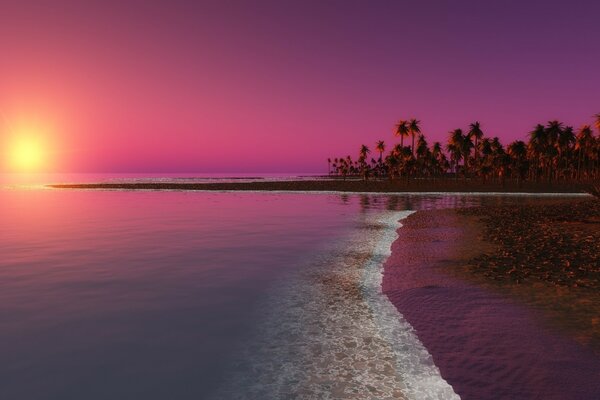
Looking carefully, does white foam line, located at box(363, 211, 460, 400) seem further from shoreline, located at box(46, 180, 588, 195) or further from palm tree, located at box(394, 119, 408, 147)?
palm tree, located at box(394, 119, 408, 147)

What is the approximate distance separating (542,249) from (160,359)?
16.2 m

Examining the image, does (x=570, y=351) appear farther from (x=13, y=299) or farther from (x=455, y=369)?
(x=13, y=299)

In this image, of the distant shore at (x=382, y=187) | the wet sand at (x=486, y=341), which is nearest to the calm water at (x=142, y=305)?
the wet sand at (x=486, y=341)

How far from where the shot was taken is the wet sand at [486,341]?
716 cm

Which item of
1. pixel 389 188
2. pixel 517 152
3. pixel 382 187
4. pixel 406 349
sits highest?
pixel 517 152

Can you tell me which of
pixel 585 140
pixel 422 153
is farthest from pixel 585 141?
pixel 422 153

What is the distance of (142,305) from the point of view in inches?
486

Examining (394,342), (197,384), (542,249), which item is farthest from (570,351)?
(542,249)

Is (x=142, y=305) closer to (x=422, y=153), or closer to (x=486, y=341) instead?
(x=486, y=341)

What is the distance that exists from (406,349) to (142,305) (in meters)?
7.40

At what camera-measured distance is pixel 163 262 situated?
1844 centimetres

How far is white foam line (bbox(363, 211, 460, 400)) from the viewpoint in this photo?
7211mm

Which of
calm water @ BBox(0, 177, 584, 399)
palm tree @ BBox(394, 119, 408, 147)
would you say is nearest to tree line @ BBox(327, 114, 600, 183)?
palm tree @ BBox(394, 119, 408, 147)

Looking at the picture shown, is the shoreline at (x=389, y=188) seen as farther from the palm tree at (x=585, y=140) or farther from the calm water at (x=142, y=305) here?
the calm water at (x=142, y=305)
